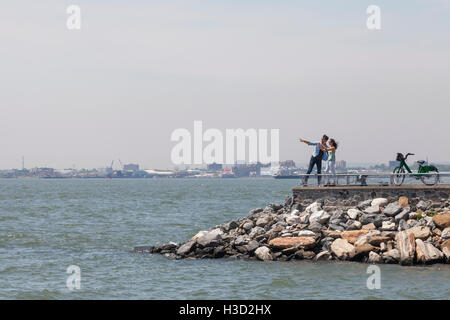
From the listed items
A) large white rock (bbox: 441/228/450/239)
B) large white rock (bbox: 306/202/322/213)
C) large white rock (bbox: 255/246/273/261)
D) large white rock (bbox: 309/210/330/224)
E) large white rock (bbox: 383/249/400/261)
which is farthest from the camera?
large white rock (bbox: 306/202/322/213)

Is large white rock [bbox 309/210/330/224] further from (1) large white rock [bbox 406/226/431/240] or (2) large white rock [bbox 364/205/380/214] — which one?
(1) large white rock [bbox 406/226/431/240]

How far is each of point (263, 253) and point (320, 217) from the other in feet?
9.93

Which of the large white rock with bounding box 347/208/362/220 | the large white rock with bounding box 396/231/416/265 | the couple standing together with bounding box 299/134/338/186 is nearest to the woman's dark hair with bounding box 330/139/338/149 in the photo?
the couple standing together with bounding box 299/134/338/186

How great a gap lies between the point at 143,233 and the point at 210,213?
61.6ft

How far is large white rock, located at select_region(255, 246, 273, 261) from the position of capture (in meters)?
26.4

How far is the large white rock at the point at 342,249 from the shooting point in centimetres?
2545

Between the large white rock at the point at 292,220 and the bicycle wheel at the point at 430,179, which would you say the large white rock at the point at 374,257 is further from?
the bicycle wheel at the point at 430,179

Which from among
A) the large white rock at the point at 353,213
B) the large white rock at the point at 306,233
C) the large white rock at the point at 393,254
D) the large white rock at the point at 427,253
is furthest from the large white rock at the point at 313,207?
the large white rock at the point at 427,253

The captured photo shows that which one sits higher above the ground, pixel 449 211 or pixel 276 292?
pixel 449 211

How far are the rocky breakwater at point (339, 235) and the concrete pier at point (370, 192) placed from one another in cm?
23

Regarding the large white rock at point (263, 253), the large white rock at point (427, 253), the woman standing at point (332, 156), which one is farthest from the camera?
the woman standing at point (332, 156)

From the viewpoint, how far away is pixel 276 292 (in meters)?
21.8
